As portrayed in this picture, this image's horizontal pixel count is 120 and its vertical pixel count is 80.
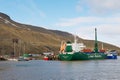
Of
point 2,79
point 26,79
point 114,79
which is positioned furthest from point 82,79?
point 2,79

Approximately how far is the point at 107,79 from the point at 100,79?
1.56 metres

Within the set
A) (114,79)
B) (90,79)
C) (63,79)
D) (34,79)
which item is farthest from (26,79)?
(114,79)

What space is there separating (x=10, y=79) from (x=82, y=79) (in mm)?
16263

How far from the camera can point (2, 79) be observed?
280ft

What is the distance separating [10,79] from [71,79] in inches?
543

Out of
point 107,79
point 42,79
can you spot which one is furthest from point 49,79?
point 107,79

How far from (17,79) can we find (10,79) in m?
1.60

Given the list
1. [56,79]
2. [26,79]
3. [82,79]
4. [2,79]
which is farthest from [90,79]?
[2,79]

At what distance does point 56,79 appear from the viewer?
84438 millimetres

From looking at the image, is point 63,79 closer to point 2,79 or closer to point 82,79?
point 82,79

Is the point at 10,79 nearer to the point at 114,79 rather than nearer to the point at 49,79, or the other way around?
the point at 49,79

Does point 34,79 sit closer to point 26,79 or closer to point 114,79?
point 26,79

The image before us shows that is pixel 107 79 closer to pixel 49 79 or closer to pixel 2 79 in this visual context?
pixel 49 79

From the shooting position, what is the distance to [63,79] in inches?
3317
